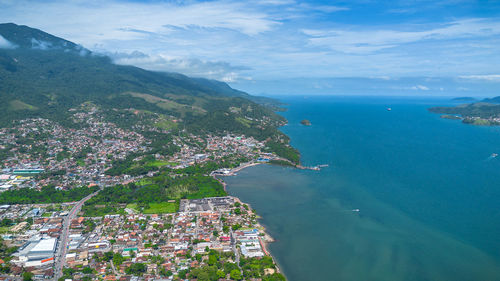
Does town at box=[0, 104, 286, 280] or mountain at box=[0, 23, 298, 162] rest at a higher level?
mountain at box=[0, 23, 298, 162]

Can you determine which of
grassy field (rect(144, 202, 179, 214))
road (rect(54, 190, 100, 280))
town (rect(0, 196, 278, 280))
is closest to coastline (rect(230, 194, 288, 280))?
A: town (rect(0, 196, 278, 280))

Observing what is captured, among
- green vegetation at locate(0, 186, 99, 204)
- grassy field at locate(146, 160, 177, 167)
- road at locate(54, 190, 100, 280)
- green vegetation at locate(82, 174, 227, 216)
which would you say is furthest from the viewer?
grassy field at locate(146, 160, 177, 167)

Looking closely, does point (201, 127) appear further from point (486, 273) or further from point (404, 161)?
point (486, 273)

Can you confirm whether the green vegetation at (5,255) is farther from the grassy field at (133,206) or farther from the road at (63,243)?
the grassy field at (133,206)

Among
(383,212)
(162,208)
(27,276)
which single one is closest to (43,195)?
(162,208)

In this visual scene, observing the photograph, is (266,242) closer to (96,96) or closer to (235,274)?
(235,274)

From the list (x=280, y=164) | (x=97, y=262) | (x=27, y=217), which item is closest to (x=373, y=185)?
(x=280, y=164)

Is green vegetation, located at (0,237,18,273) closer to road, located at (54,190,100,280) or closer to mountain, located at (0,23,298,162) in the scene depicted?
road, located at (54,190,100,280)
